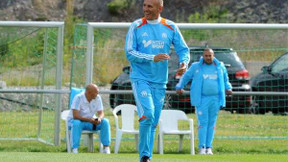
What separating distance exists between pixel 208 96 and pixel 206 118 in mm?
433

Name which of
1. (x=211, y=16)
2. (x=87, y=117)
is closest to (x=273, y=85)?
(x=87, y=117)

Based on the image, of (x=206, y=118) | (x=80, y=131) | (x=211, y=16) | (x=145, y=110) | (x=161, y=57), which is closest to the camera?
(x=161, y=57)

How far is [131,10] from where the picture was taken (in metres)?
39.1

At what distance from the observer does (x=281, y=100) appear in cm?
1673

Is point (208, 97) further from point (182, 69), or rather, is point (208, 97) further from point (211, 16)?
point (211, 16)

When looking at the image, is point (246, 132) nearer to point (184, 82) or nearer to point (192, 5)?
point (184, 82)

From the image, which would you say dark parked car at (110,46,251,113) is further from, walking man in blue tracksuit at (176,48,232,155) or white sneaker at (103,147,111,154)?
white sneaker at (103,147,111,154)

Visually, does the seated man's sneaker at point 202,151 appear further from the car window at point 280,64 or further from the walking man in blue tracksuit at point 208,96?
the car window at point 280,64

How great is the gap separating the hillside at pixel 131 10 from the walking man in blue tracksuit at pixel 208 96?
23.2m

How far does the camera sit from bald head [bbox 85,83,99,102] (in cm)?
1498

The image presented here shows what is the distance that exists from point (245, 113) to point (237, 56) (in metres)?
1.28

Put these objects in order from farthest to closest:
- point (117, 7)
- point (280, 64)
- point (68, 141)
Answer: point (117, 7), point (280, 64), point (68, 141)

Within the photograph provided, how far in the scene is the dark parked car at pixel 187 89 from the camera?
1673cm

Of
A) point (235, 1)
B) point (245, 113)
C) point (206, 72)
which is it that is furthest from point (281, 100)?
point (235, 1)
